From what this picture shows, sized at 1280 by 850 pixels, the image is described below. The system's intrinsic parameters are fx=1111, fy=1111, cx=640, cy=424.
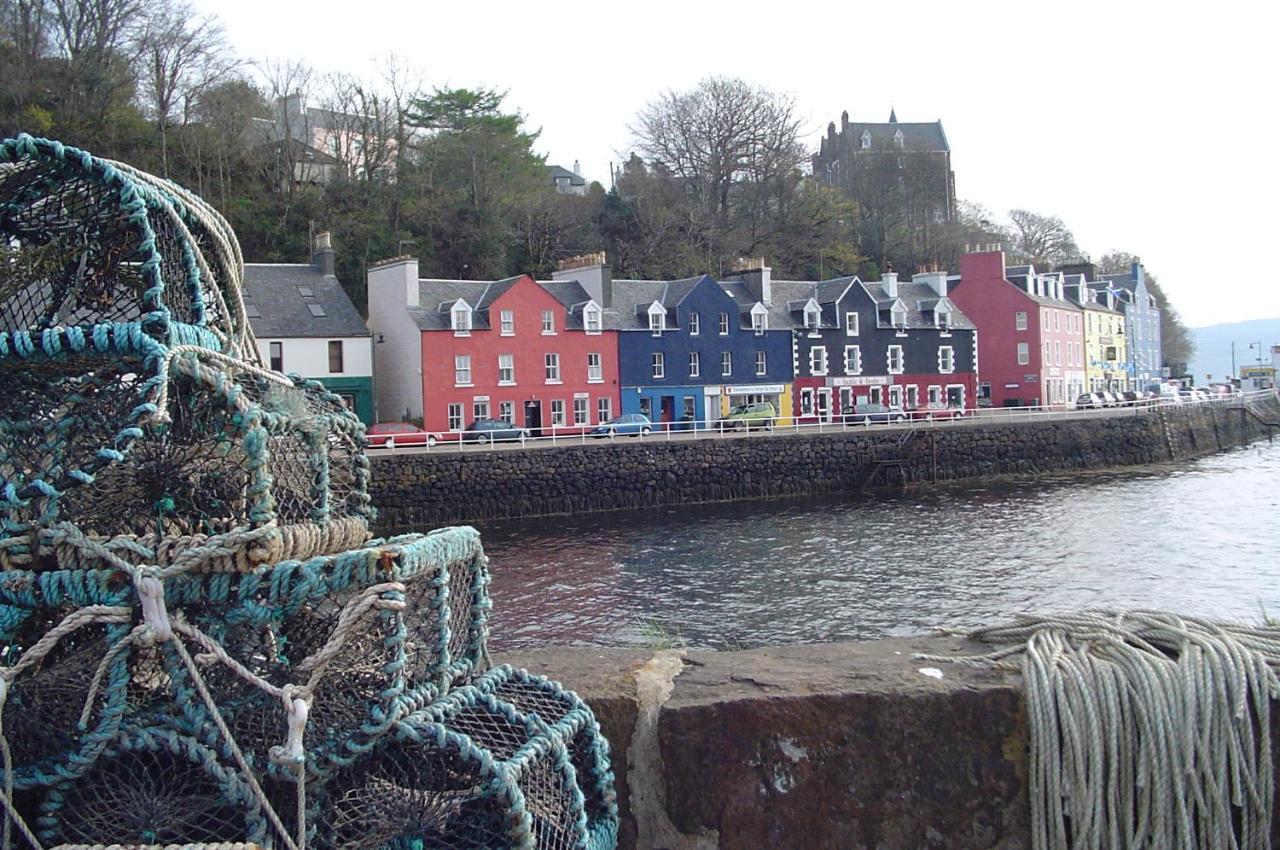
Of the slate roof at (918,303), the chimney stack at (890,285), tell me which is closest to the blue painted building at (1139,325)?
the slate roof at (918,303)

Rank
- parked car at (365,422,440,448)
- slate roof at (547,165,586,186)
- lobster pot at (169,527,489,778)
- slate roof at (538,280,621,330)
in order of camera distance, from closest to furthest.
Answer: lobster pot at (169,527,489,778) < parked car at (365,422,440,448) < slate roof at (538,280,621,330) < slate roof at (547,165,586,186)

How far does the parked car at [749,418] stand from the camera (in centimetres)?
4343

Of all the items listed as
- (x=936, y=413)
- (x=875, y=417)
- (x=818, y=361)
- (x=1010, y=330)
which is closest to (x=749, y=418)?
(x=875, y=417)

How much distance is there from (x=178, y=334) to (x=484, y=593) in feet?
3.53

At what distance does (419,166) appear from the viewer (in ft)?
185

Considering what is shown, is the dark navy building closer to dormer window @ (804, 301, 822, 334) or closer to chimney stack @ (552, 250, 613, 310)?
dormer window @ (804, 301, 822, 334)

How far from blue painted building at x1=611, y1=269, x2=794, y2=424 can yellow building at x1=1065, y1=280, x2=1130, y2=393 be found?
2702 cm

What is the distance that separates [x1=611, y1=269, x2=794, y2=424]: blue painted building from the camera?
46281 mm

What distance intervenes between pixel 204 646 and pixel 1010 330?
61459mm

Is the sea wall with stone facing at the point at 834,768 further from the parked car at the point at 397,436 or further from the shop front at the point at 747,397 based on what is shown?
the shop front at the point at 747,397

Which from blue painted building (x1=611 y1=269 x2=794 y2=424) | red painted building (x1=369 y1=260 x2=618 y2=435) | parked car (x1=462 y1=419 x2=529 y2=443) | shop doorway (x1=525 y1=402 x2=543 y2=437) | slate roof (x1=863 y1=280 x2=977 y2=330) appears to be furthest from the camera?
A: slate roof (x1=863 y1=280 x2=977 y2=330)

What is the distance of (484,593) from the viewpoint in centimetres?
317

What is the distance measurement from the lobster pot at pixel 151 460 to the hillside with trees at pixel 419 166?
43.0m

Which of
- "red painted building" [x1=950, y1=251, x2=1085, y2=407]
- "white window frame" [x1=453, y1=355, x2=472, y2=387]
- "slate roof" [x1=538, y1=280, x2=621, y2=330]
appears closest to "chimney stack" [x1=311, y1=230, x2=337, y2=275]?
"white window frame" [x1=453, y1=355, x2=472, y2=387]
